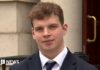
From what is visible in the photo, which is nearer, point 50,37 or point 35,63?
point 50,37

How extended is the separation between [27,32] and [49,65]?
3615 mm

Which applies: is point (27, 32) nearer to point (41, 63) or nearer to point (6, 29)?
point (6, 29)

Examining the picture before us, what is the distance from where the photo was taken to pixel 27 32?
646 centimetres

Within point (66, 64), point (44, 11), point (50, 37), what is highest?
point (44, 11)

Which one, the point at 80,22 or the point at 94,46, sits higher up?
the point at 80,22

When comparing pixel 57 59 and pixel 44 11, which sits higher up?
pixel 44 11

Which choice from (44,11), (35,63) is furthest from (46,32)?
(35,63)

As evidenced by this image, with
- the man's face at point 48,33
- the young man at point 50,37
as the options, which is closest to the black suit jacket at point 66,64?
the young man at point 50,37

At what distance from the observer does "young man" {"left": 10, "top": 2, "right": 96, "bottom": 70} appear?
9.39ft

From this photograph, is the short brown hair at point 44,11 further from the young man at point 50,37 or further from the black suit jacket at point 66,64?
the black suit jacket at point 66,64

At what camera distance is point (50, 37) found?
2.86 meters

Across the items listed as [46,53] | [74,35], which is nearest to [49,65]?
[46,53]

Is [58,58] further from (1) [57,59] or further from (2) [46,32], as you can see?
(2) [46,32]

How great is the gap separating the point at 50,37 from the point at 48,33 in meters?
0.03
